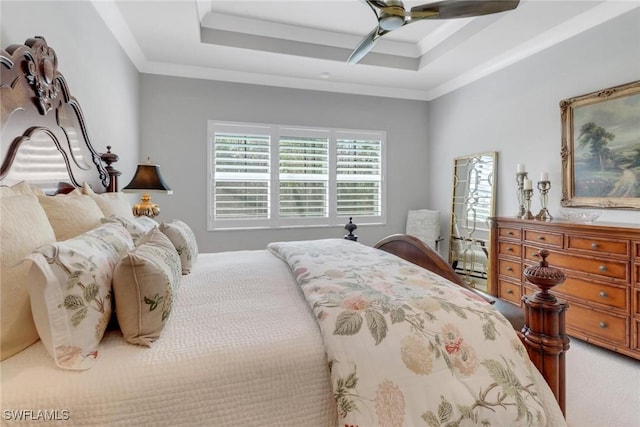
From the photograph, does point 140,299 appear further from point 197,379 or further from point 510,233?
point 510,233

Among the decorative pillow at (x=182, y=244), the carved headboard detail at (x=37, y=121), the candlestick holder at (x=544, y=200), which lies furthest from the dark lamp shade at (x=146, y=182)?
the candlestick holder at (x=544, y=200)

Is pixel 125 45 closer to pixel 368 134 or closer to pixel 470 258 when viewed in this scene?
pixel 368 134

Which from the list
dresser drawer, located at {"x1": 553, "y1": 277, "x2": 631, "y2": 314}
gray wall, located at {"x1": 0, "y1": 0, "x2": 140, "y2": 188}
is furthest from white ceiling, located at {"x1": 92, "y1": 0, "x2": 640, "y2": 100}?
dresser drawer, located at {"x1": 553, "y1": 277, "x2": 631, "y2": 314}

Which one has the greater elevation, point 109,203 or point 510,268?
point 109,203

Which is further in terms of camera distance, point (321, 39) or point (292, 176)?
point (292, 176)

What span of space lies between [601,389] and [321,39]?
4.01m

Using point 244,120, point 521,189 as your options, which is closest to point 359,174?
point 244,120

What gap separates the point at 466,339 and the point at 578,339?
2393 millimetres

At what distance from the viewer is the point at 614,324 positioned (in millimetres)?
2314

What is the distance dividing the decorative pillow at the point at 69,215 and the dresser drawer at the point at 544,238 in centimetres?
337

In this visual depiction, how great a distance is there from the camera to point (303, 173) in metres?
4.44

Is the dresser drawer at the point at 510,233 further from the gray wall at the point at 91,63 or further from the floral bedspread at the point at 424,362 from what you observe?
the gray wall at the point at 91,63

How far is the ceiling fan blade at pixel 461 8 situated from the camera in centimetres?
199

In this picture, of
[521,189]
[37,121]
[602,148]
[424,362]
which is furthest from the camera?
[521,189]
